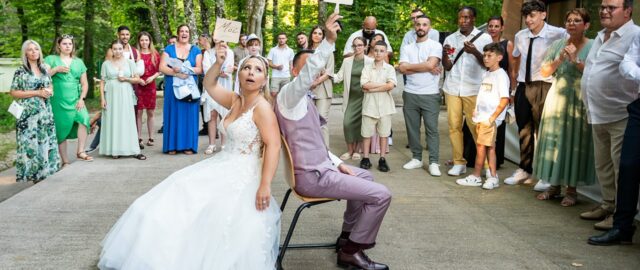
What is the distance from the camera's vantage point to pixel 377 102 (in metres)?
8.22

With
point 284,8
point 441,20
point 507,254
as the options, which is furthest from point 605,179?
point 284,8

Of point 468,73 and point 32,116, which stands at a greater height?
point 468,73

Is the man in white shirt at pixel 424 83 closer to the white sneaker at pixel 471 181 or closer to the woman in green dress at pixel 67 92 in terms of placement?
the white sneaker at pixel 471 181

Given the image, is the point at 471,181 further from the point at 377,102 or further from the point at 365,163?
the point at 377,102

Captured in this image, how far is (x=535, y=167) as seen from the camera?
6.49 m

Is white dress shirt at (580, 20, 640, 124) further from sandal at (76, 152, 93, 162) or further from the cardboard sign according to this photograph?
sandal at (76, 152, 93, 162)

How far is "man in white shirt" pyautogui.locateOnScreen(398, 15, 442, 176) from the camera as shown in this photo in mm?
7754

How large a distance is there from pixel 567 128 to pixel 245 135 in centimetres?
368

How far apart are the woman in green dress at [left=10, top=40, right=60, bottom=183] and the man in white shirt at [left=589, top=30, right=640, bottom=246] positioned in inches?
240

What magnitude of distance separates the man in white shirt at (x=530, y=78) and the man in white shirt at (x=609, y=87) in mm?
1334

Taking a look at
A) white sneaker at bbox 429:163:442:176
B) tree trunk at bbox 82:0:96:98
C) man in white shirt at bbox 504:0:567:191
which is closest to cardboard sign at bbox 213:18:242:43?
white sneaker at bbox 429:163:442:176

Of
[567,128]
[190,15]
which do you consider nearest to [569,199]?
[567,128]

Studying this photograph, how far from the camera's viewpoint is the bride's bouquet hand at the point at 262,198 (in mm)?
3857

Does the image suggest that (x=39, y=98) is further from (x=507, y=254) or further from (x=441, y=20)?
(x=441, y=20)
